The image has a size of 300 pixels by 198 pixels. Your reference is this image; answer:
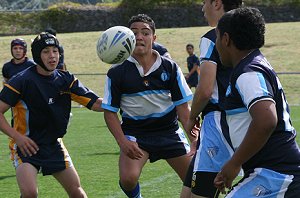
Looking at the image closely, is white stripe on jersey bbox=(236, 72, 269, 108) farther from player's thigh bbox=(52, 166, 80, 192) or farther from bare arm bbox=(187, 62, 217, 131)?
player's thigh bbox=(52, 166, 80, 192)

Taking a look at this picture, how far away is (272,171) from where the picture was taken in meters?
4.24

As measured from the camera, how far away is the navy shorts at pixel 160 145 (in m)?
6.65

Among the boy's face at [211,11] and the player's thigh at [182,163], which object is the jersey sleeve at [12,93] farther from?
the boy's face at [211,11]

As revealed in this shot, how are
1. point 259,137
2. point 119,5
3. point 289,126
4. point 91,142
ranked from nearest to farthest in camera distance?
1. point 259,137
2. point 289,126
3. point 91,142
4. point 119,5

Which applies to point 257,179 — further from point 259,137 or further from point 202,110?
point 202,110

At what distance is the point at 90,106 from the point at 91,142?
6960mm

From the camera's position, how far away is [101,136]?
14.7m

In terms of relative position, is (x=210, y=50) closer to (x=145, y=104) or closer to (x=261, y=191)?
(x=145, y=104)

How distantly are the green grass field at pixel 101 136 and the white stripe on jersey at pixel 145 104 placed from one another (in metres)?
1.75

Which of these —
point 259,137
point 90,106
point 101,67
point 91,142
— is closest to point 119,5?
point 101,67

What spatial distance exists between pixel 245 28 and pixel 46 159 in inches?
108

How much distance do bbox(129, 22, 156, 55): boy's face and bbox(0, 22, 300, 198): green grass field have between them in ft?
6.94

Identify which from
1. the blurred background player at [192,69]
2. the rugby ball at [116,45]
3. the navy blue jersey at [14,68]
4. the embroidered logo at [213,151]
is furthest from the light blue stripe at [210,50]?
the blurred background player at [192,69]

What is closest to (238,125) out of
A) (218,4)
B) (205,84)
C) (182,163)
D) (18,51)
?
(205,84)
